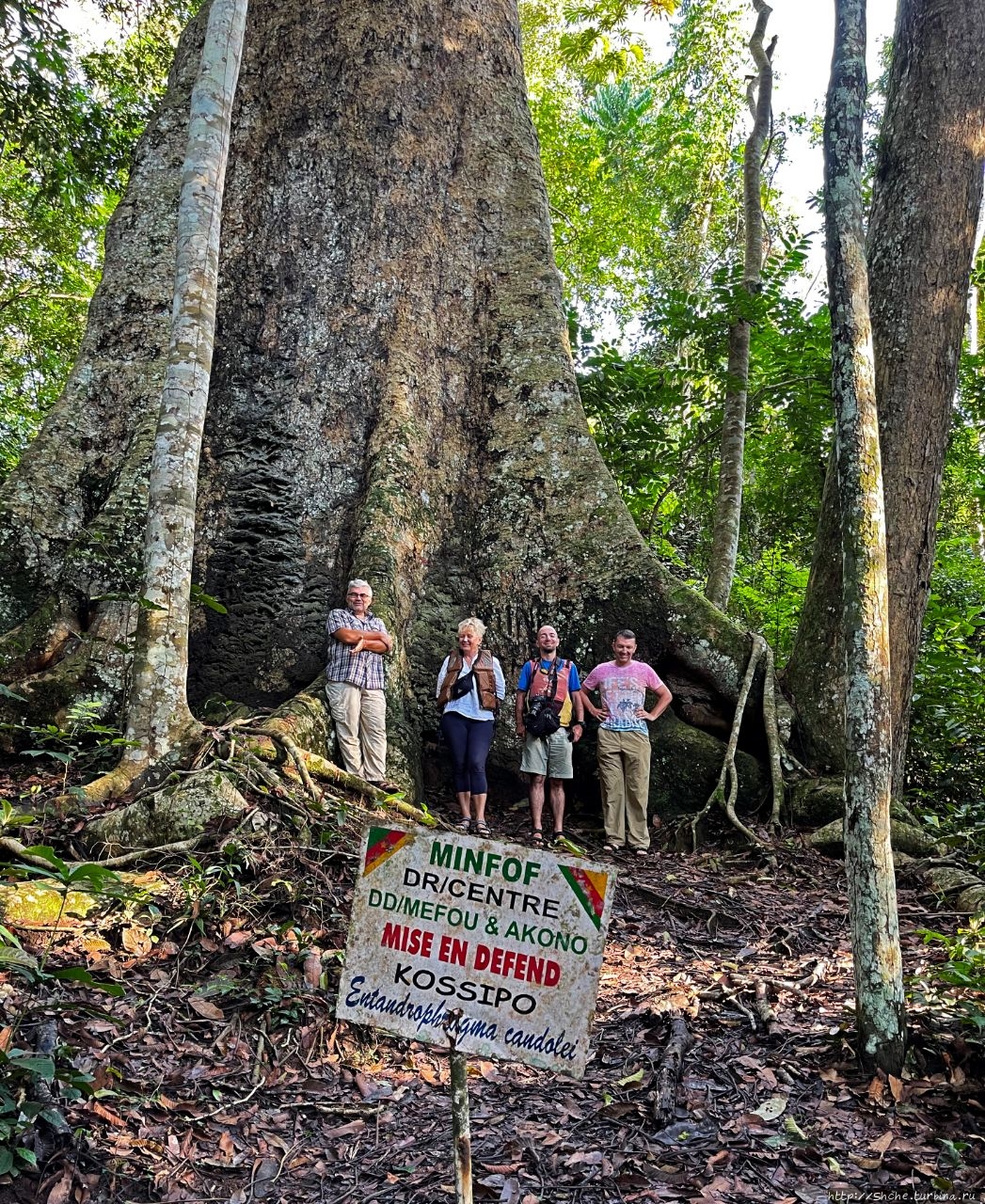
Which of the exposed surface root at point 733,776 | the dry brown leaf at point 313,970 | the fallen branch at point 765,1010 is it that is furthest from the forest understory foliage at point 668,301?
the dry brown leaf at point 313,970

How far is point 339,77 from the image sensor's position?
8.06 metres

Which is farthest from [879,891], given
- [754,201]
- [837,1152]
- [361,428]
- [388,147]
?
[754,201]

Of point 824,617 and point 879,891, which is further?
point 824,617

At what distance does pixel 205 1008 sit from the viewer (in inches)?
138

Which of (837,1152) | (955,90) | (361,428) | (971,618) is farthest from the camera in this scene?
(971,618)

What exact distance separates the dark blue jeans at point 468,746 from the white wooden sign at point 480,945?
12.7 feet

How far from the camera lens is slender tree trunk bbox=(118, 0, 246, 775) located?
185 inches

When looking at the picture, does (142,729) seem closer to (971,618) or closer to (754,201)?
(971,618)

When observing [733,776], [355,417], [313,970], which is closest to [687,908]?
[733,776]

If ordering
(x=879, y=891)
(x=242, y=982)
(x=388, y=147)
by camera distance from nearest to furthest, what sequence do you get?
(x=879, y=891) < (x=242, y=982) < (x=388, y=147)

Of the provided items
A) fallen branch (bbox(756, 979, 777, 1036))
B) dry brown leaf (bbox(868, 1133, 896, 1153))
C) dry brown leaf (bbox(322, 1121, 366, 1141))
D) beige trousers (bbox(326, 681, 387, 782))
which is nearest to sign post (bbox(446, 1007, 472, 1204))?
dry brown leaf (bbox(322, 1121, 366, 1141))

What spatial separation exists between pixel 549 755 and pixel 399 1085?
3332mm

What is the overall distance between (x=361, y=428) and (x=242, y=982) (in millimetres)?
4484

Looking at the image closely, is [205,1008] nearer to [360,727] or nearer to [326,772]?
[326,772]
